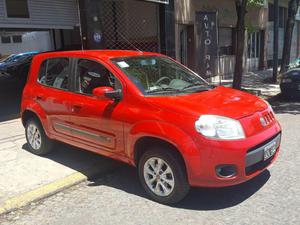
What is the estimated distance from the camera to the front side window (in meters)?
5.04

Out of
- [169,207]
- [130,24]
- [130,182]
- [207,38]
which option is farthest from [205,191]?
[130,24]

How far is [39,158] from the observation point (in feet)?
20.3

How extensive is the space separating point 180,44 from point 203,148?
11678 mm

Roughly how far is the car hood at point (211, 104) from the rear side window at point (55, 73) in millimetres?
1642

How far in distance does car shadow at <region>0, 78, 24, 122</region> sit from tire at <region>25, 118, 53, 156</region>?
317 centimetres

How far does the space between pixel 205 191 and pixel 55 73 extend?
2.78m

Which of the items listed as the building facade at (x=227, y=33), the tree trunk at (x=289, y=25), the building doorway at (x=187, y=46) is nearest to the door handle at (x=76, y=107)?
the building facade at (x=227, y=33)

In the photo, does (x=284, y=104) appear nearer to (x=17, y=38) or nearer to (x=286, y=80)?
(x=286, y=80)

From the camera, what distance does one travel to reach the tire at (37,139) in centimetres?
615

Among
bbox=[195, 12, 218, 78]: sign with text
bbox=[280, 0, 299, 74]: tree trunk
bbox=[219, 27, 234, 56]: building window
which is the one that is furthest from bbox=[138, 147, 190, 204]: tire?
bbox=[219, 27, 234, 56]: building window

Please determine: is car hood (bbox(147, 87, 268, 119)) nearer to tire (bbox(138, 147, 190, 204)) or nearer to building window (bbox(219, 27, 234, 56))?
tire (bbox(138, 147, 190, 204))

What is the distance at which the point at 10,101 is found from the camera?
12.7 meters

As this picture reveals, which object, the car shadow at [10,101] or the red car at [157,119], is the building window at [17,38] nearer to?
the car shadow at [10,101]

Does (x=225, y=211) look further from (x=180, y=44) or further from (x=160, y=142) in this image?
(x=180, y=44)
